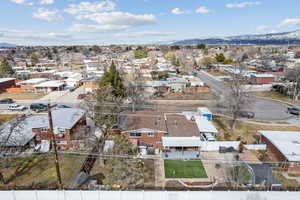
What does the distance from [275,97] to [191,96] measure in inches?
658

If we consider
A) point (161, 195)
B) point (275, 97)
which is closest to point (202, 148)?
point (161, 195)

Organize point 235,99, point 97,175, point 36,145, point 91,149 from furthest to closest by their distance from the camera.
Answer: point 235,99 → point 36,145 → point 91,149 → point 97,175

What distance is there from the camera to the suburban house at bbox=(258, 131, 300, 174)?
15.1m

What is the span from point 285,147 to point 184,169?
9.48 m

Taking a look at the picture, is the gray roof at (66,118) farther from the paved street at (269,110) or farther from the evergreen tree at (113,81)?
the paved street at (269,110)

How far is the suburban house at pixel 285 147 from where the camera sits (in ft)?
49.5

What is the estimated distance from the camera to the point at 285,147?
54.3ft

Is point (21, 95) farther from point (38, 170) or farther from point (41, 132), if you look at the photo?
point (38, 170)

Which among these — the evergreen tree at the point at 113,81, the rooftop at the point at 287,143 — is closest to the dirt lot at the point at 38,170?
the evergreen tree at the point at 113,81

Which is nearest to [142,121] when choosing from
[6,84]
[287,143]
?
[287,143]

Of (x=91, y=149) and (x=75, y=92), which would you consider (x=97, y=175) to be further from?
(x=75, y=92)

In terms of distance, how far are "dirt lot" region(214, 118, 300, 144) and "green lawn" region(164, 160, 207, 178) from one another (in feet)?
19.5

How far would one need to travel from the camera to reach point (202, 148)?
60.4ft

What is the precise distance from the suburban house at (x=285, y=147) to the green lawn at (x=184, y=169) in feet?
22.5
